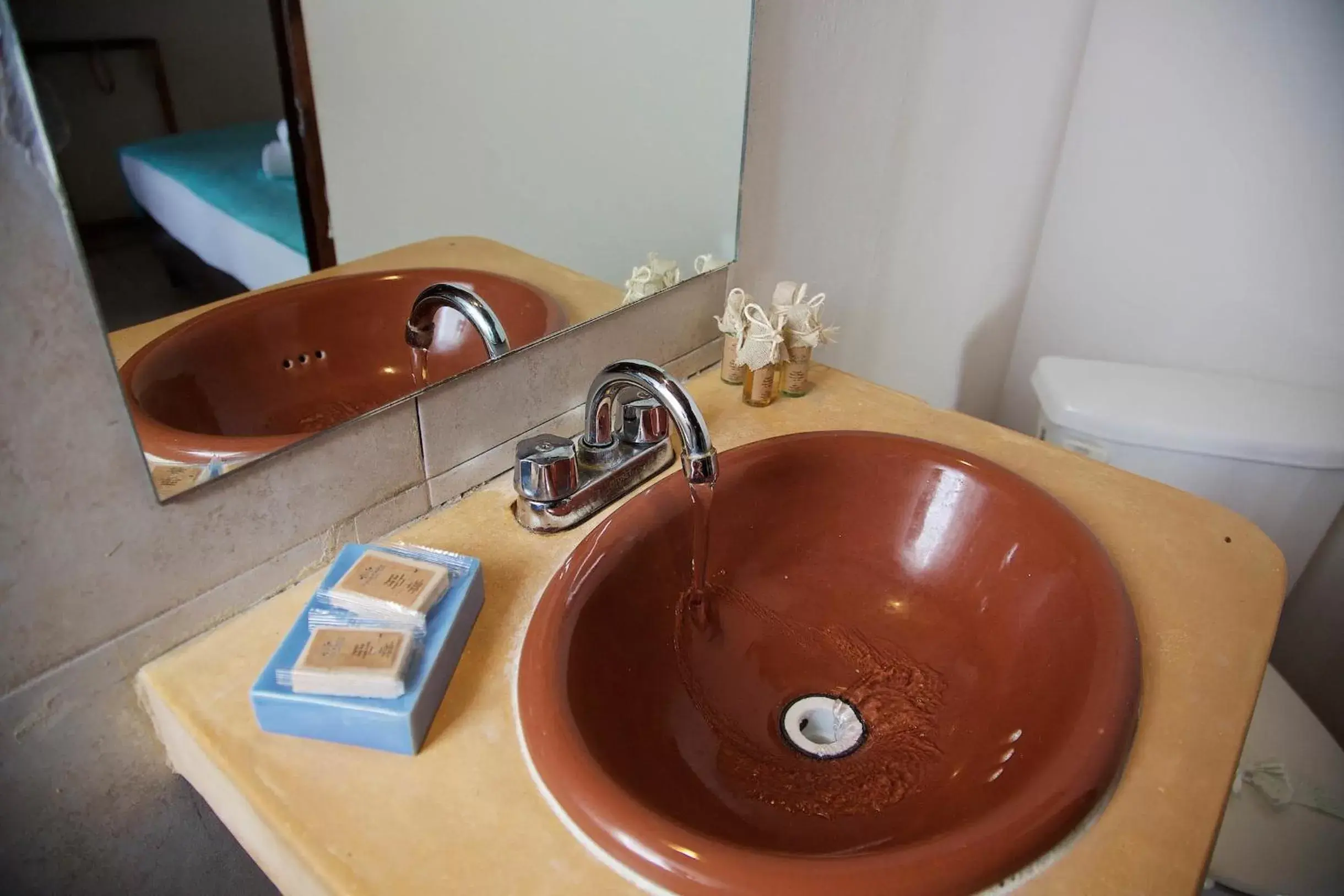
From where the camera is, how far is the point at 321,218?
0.69 meters

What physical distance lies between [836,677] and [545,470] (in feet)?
1.12

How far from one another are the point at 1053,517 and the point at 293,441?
0.68m

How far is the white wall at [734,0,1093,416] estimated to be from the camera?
3.58 ft

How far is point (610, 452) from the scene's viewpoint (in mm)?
850

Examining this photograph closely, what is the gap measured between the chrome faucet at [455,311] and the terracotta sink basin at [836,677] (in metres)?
0.21

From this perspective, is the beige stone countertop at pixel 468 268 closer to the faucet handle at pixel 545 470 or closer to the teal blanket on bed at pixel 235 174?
the teal blanket on bed at pixel 235 174

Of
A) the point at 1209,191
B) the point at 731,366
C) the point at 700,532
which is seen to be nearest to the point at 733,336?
the point at 731,366

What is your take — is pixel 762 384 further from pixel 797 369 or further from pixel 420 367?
pixel 420 367

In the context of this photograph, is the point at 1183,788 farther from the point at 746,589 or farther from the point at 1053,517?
the point at 746,589

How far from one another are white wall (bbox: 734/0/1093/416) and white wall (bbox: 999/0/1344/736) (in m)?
0.08

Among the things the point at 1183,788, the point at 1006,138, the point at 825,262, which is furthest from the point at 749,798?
the point at 1006,138

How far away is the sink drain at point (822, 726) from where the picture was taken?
73 cm

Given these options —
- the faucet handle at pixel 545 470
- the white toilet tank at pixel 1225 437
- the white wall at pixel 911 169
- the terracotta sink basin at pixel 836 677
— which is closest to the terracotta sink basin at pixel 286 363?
the faucet handle at pixel 545 470

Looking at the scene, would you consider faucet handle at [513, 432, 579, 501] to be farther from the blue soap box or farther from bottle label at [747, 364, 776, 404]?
bottle label at [747, 364, 776, 404]
